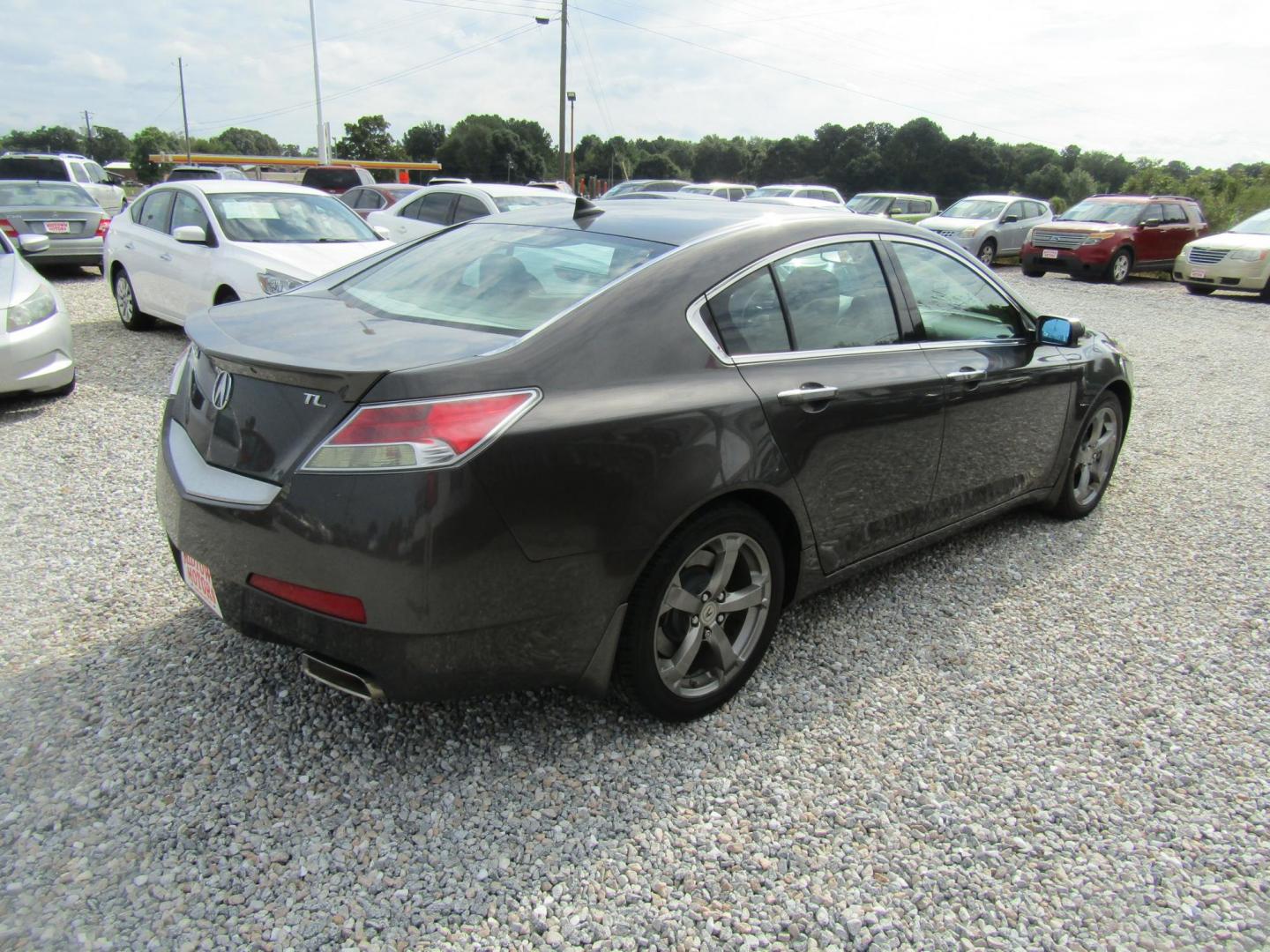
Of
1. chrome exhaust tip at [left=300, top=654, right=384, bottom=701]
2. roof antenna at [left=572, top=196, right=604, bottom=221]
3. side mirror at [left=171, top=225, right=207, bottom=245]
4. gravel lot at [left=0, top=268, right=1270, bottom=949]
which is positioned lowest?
gravel lot at [left=0, top=268, right=1270, bottom=949]

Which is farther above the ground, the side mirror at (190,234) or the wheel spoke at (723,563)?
the side mirror at (190,234)

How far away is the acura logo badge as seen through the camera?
2.55 m

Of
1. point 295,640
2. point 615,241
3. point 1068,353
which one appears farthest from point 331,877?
point 1068,353

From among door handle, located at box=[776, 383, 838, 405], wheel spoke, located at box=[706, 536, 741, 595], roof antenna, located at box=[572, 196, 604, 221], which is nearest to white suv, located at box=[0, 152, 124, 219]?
roof antenna, located at box=[572, 196, 604, 221]

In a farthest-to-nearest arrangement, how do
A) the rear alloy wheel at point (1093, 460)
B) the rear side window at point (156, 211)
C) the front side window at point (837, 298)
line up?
the rear side window at point (156, 211)
the rear alloy wheel at point (1093, 460)
the front side window at point (837, 298)

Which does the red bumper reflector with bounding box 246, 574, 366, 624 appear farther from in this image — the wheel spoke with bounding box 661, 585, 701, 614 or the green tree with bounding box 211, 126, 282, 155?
the green tree with bounding box 211, 126, 282, 155

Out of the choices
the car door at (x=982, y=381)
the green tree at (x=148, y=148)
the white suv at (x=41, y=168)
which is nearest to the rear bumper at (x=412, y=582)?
the car door at (x=982, y=381)

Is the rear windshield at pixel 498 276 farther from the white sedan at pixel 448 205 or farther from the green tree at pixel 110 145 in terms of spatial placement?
the green tree at pixel 110 145

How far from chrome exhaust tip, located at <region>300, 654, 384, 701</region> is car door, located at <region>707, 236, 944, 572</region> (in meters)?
1.41

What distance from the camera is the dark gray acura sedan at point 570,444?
88.8 inches

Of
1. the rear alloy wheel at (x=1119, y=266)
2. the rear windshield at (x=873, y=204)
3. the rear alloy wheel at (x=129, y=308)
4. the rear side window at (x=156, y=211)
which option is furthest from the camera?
the rear windshield at (x=873, y=204)

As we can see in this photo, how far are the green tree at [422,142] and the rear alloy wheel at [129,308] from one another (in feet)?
359

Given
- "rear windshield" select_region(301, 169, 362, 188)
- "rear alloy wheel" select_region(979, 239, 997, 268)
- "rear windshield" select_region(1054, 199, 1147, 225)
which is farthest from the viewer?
"rear windshield" select_region(301, 169, 362, 188)

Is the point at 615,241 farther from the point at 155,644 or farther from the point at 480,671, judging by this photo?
the point at 155,644
